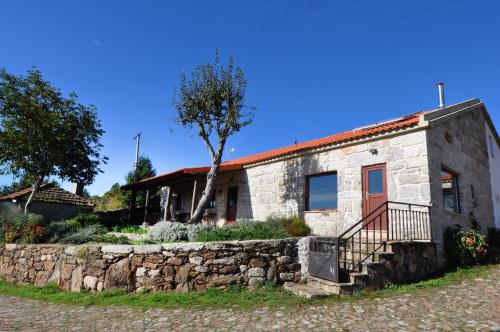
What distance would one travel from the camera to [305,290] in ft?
19.9

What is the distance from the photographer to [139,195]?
25.5 metres

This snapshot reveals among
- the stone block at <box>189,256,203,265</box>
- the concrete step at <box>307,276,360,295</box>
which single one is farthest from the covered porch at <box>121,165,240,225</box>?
the concrete step at <box>307,276,360,295</box>

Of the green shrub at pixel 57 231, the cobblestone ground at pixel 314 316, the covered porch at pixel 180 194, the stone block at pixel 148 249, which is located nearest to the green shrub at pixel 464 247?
the cobblestone ground at pixel 314 316

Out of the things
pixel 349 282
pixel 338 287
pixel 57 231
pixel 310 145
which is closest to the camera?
pixel 338 287

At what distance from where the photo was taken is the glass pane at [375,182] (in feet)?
29.1

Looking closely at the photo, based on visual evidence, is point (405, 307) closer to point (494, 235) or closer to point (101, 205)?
point (494, 235)

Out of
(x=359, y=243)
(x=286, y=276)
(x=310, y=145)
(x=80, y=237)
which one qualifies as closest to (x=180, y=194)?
(x=80, y=237)

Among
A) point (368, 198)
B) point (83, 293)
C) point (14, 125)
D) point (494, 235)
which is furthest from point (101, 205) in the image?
point (494, 235)

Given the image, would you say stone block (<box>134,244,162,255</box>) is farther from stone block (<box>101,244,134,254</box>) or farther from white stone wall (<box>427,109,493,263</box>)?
white stone wall (<box>427,109,493,263</box>)

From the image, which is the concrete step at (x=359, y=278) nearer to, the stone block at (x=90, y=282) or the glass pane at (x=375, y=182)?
the glass pane at (x=375, y=182)

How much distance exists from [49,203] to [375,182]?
18360mm

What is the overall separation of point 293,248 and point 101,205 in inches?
1038

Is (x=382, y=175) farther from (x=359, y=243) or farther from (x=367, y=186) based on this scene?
(x=359, y=243)

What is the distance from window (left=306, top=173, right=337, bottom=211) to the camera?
10227mm
